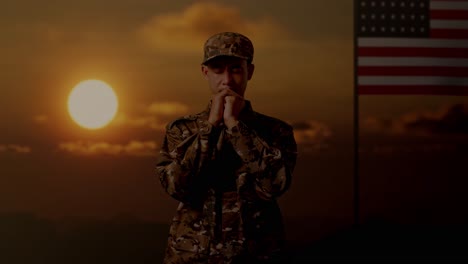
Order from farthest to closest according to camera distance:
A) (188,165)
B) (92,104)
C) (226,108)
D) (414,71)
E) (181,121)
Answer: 1. (414,71)
2. (92,104)
3. (181,121)
4. (226,108)
5. (188,165)

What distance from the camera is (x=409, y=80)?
2.72 m

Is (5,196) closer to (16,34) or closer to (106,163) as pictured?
(106,163)

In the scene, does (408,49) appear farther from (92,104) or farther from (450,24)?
(92,104)

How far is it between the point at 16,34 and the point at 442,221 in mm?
2021

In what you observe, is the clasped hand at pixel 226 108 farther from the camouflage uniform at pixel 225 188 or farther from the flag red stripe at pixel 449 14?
the flag red stripe at pixel 449 14

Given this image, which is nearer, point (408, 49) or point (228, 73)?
point (228, 73)

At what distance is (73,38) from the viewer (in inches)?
102

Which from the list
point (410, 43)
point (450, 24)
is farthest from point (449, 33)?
point (410, 43)

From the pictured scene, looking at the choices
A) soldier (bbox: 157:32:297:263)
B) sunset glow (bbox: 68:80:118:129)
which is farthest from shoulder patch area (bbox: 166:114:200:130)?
sunset glow (bbox: 68:80:118:129)

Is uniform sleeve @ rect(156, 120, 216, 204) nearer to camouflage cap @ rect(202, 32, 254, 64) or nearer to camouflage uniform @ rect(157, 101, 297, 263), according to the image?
camouflage uniform @ rect(157, 101, 297, 263)

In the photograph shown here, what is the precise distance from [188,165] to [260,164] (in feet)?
0.66

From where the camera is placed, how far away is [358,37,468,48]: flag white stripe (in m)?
2.73

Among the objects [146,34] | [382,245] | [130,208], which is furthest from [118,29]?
[382,245]

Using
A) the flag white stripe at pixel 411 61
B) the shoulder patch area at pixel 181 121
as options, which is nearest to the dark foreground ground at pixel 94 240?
the flag white stripe at pixel 411 61
